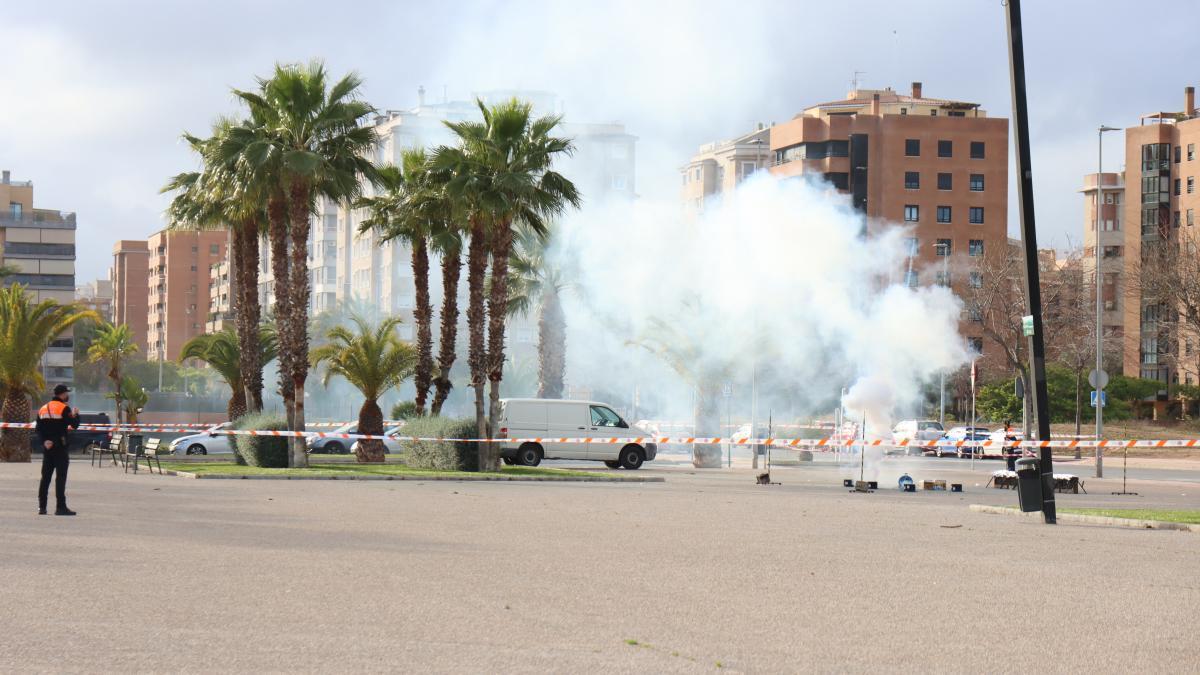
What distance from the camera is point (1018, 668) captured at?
8.30 meters

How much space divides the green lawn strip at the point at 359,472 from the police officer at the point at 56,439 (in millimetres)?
11102

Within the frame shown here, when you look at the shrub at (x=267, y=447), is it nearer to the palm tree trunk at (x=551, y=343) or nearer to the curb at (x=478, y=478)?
the curb at (x=478, y=478)

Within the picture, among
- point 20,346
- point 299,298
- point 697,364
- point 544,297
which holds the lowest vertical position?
point 697,364

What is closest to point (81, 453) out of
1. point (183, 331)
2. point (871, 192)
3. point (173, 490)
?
point (173, 490)

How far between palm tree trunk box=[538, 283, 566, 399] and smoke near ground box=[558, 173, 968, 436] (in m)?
3.17

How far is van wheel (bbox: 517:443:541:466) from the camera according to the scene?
39406 mm

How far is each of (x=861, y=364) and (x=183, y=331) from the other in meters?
137

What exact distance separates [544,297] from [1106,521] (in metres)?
36.3

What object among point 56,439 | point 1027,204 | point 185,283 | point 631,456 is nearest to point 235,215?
point 631,456

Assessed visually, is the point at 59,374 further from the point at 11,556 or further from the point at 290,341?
the point at 11,556

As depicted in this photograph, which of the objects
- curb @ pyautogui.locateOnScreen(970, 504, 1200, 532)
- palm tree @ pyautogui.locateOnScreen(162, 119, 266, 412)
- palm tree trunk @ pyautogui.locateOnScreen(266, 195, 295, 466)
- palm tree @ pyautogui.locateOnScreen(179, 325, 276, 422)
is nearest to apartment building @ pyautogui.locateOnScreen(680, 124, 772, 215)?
palm tree @ pyautogui.locateOnScreen(179, 325, 276, 422)

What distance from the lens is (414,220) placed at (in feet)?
132

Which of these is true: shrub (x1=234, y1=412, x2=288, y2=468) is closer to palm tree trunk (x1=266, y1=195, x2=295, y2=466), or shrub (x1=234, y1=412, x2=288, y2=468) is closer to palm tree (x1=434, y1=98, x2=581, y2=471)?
palm tree trunk (x1=266, y1=195, x2=295, y2=466)

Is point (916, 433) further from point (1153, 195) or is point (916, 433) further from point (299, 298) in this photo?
point (1153, 195)
